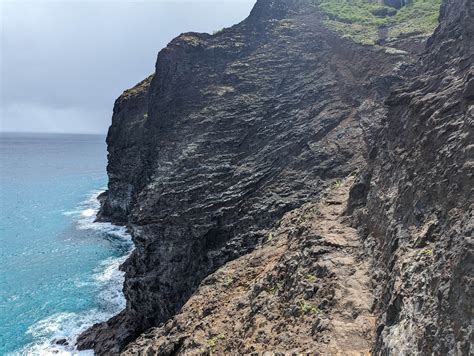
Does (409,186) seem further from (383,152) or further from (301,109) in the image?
(301,109)

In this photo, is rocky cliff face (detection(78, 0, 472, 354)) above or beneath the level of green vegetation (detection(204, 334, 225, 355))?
above

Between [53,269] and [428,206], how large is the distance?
4981cm

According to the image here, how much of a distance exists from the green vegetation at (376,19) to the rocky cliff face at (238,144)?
2466 mm

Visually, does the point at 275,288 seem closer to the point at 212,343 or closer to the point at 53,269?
the point at 212,343

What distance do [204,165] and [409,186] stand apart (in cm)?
2324

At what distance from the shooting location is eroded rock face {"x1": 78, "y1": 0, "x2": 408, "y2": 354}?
102 feet

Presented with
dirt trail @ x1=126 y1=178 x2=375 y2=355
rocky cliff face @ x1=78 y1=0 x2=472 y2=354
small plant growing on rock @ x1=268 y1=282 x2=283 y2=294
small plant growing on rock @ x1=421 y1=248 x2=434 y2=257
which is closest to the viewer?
small plant growing on rock @ x1=421 y1=248 x2=434 y2=257

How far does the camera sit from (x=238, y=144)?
36.2 meters

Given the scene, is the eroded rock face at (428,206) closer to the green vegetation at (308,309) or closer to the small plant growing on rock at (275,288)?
the green vegetation at (308,309)

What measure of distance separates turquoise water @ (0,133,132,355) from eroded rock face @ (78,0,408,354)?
457 cm

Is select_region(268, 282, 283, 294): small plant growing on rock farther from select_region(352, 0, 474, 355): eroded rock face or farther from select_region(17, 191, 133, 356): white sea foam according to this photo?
select_region(17, 191, 133, 356): white sea foam

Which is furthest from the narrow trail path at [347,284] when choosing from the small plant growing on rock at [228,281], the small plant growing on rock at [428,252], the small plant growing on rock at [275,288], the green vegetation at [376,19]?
the green vegetation at [376,19]

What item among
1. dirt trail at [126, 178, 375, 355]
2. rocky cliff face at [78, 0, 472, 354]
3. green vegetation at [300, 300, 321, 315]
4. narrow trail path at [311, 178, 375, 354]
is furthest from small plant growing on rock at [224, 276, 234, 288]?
green vegetation at [300, 300, 321, 315]

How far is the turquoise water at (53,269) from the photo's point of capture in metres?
37.3
